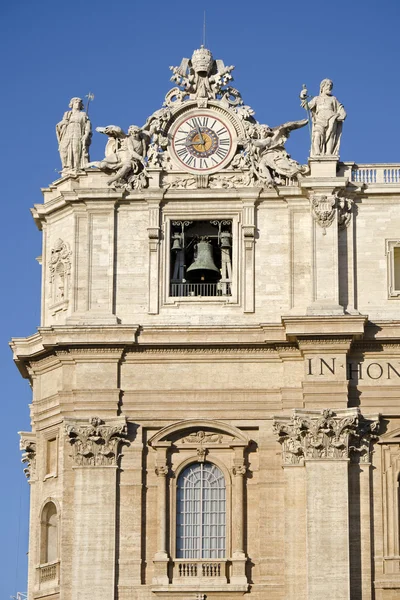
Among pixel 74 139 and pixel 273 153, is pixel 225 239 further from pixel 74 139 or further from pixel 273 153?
pixel 74 139

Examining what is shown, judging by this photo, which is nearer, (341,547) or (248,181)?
(341,547)

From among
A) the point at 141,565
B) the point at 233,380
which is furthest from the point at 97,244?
the point at 141,565

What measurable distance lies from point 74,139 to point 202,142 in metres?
3.52

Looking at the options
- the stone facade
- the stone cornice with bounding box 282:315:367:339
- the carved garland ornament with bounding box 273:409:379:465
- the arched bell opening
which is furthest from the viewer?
the arched bell opening

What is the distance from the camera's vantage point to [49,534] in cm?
5541

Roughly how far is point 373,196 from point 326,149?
177 centimetres

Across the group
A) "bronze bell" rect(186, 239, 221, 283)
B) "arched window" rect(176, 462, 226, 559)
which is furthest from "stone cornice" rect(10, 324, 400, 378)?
"arched window" rect(176, 462, 226, 559)

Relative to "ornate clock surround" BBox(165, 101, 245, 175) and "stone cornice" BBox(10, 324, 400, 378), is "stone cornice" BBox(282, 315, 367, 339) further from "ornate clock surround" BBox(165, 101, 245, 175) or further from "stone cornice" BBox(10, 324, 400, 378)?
"ornate clock surround" BBox(165, 101, 245, 175)

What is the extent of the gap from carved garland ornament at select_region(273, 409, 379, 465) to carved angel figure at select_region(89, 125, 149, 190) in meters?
8.07

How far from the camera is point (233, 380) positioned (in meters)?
54.5

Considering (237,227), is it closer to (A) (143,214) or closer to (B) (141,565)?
(A) (143,214)

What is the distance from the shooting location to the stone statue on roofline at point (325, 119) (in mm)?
55812

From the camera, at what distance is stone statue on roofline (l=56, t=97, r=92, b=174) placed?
187 feet

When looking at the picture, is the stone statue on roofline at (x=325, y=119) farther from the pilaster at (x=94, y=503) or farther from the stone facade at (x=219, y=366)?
the pilaster at (x=94, y=503)
